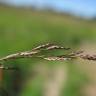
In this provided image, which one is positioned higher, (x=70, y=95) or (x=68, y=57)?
(x=68, y=57)

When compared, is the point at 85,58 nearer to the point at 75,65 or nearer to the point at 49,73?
the point at 75,65

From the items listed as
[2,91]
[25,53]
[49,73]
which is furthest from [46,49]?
[49,73]

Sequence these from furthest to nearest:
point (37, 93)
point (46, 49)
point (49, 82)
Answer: point (49, 82) < point (37, 93) < point (46, 49)

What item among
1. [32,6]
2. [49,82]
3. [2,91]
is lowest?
[49,82]

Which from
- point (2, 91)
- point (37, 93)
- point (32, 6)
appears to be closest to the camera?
point (2, 91)

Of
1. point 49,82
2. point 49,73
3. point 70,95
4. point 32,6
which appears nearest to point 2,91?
point 70,95

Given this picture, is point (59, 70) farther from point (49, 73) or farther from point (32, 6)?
point (32, 6)

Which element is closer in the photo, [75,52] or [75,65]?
[75,52]

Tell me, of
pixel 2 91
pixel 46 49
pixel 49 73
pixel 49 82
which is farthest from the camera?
pixel 49 73

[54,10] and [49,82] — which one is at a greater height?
[54,10]
